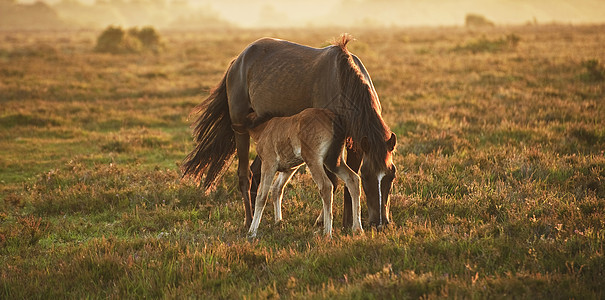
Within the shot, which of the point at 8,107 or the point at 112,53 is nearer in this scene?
the point at 8,107

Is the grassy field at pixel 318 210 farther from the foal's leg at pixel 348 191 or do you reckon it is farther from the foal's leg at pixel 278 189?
the foal's leg at pixel 348 191

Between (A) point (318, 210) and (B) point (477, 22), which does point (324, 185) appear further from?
(B) point (477, 22)

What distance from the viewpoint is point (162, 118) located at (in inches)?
541

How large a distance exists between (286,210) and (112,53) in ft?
93.9

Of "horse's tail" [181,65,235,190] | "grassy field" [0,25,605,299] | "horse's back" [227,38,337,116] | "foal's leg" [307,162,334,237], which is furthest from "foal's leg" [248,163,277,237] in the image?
"horse's tail" [181,65,235,190]

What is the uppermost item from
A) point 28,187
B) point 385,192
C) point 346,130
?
point 346,130

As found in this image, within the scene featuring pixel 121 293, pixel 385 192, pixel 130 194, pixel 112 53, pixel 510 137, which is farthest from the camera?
pixel 112 53

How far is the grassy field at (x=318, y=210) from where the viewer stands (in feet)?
13.4

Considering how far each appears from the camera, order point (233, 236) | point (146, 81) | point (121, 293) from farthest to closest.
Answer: point (146, 81)
point (233, 236)
point (121, 293)

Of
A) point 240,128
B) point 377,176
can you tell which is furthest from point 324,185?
point 240,128

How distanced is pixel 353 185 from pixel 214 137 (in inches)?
100

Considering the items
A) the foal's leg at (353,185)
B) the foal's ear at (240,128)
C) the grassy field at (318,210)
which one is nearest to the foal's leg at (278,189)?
the grassy field at (318,210)

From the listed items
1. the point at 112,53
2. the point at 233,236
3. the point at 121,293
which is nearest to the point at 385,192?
the point at 233,236

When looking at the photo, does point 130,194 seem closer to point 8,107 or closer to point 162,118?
point 162,118
